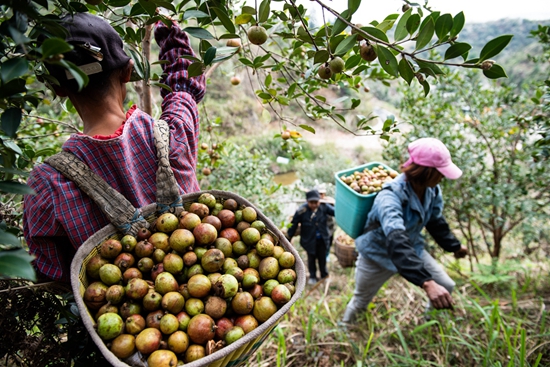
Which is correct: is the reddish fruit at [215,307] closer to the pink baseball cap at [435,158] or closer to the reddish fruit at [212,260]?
the reddish fruit at [212,260]

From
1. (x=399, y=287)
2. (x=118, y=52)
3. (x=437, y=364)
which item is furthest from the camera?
(x=399, y=287)

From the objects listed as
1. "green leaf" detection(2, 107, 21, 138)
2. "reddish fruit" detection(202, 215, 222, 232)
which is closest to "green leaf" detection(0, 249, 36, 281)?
"green leaf" detection(2, 107, 21, 138)

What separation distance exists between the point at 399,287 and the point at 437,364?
5.05ft

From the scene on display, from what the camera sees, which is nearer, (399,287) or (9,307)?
(9,307)

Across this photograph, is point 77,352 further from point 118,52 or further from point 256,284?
point 118,52

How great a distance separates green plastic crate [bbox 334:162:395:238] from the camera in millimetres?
2841

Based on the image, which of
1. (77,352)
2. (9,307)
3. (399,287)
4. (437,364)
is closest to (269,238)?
(77,352)

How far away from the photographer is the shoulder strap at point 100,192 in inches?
42.3

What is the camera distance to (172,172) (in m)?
1.25

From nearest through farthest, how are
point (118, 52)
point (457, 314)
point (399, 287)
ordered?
point (118, 52)
point (457, 314)
point (399, 287)

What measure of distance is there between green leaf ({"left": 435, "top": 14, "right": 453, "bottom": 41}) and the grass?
2.25 meters

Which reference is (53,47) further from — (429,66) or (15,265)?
(429,66)

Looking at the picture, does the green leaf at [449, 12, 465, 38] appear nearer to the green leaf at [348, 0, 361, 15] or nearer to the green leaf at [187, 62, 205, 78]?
the green leaf at [348, 0, 361, 15]

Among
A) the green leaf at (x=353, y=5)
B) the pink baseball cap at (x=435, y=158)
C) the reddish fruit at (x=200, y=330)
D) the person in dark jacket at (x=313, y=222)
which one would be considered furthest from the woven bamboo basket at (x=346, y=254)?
the green leaf at (x=353, y=5)
